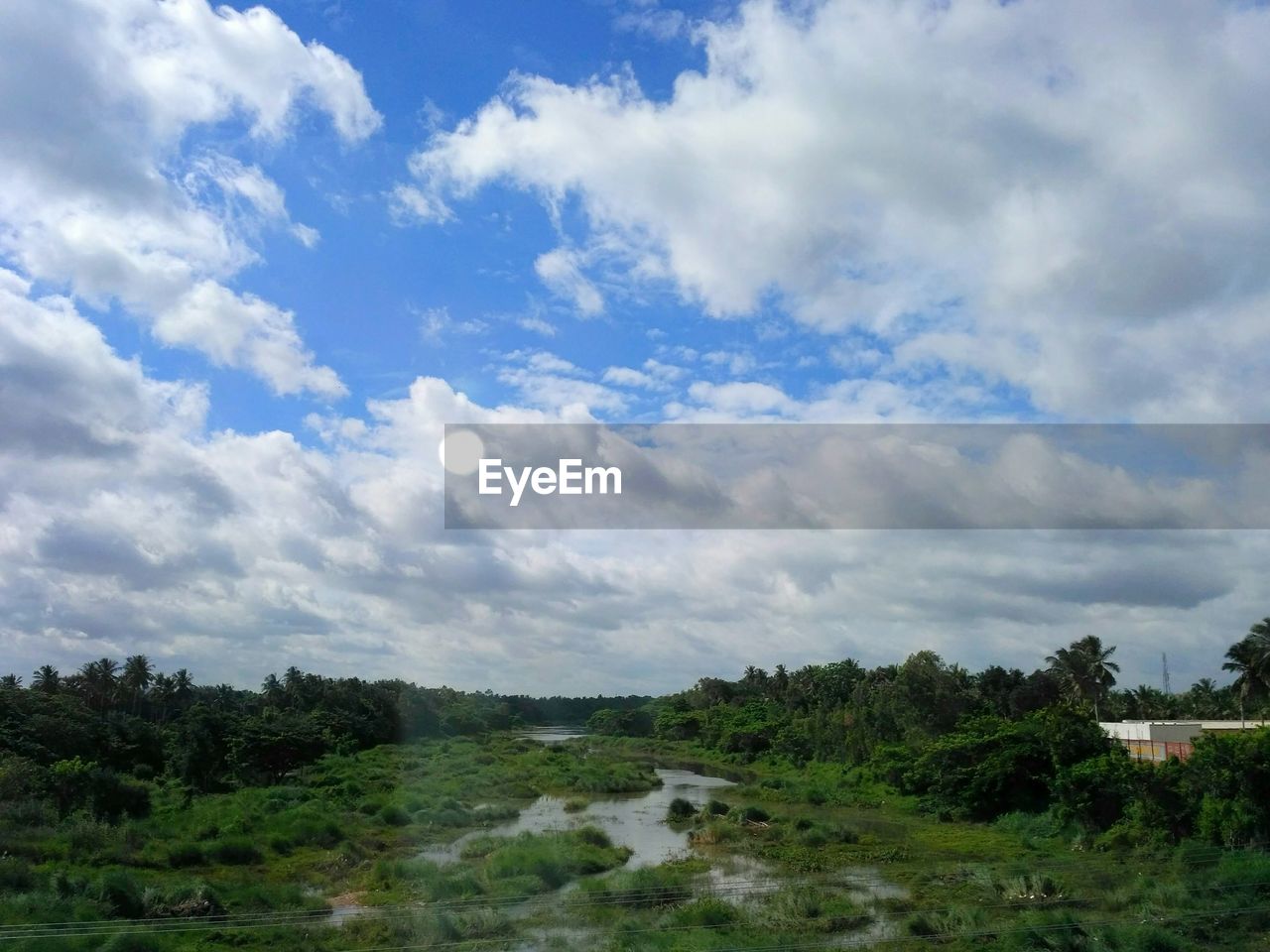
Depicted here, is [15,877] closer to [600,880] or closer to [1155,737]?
[600,880]

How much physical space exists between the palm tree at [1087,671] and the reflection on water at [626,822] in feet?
69.1

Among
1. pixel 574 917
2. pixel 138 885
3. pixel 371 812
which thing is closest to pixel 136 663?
pixel 371 812

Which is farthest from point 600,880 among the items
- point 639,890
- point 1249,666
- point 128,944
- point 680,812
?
point 1249,666

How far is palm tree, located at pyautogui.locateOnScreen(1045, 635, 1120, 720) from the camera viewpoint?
5459 centimetres

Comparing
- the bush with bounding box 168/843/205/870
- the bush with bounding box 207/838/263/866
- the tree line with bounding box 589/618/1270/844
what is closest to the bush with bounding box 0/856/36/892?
the bush with bounding box 168/843/205/870

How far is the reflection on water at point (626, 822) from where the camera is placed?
26.8 meters

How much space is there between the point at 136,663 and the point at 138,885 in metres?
48.6

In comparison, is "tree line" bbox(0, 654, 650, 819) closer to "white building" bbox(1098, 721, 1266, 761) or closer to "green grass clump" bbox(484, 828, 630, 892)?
"green grass clump" bbox(484, 828, 630, 892)

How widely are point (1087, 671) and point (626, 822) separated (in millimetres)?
32578

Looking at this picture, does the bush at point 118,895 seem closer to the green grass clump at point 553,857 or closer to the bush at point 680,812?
the green grass clump at point 553,857

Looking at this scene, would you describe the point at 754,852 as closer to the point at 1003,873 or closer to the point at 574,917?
the point at 1003,873

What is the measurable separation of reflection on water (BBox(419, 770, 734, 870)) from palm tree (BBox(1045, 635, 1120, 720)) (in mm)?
21052

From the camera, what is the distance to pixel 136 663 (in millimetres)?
61750

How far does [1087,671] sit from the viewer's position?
54.8 metres
